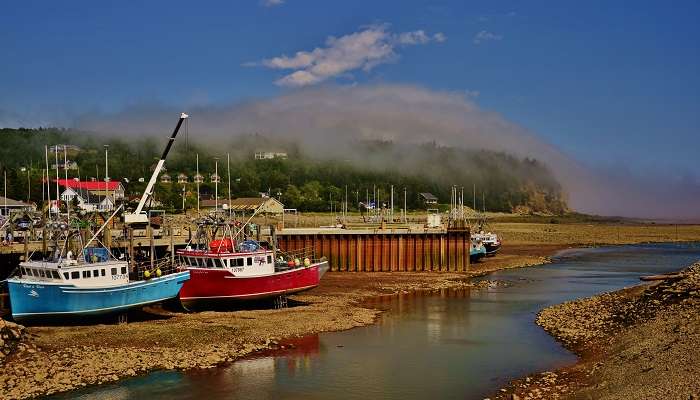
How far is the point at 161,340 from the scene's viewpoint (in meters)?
36.9

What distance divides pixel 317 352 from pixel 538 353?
464 inches

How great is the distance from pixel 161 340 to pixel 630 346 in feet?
79.9

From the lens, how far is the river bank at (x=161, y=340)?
1174 inches

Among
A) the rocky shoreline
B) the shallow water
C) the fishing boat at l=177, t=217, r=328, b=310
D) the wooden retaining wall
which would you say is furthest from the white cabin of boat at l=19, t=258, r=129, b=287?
the wooden retaining wall

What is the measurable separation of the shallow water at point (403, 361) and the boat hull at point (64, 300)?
11.6m

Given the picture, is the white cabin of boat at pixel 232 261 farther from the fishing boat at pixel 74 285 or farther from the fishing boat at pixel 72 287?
the fishing boat at pixel 72 287

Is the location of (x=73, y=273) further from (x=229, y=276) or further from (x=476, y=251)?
(x=476, y=251)

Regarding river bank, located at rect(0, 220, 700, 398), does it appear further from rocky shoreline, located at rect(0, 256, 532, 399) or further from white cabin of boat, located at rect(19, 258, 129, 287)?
white cabin of boat, located at rect(19, 258, 129, 287)

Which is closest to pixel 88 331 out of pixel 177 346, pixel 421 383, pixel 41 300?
pixel 41 300

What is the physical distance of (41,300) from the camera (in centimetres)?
3922

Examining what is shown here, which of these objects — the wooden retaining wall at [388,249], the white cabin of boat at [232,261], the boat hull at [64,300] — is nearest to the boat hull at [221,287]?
the white cabin of boat at [232,261]

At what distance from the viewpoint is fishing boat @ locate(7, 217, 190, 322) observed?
129 ft

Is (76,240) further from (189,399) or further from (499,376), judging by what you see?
(499,376)

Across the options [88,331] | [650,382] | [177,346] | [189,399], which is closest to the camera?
[650,382]
